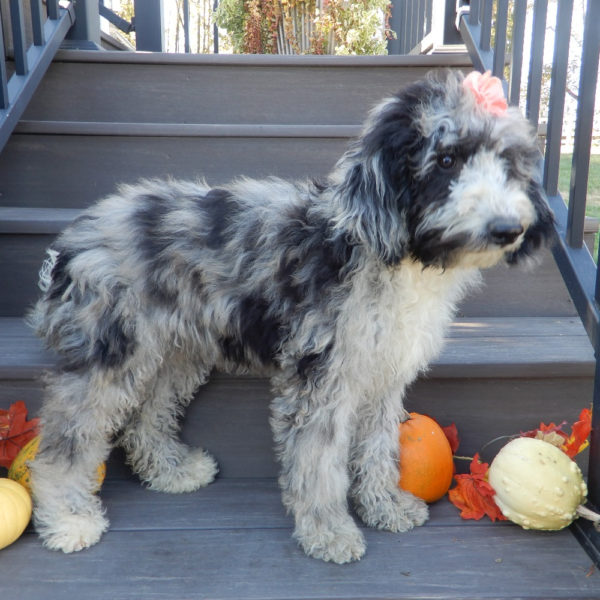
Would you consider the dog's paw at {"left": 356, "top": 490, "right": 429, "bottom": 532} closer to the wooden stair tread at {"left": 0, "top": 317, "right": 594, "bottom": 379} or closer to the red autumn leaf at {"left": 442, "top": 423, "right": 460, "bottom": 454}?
the red autumn leaf at {"left": 442, "top": 423, "right": 460, "bottom": 454}

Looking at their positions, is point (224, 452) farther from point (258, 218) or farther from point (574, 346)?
point (574, 346)

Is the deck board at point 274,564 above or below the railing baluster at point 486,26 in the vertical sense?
below

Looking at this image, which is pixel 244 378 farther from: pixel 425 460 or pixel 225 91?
pixel 225 91

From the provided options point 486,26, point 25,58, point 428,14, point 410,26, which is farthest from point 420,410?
point 410,26

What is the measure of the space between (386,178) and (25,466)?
66.9 inches

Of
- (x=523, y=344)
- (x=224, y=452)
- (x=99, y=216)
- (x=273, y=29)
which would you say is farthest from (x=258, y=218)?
(x=273, y=29)

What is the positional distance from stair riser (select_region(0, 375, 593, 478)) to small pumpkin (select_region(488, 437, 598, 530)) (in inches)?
12.9

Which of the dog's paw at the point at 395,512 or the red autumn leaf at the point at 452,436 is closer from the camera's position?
the dog's paw at the point at 395,512

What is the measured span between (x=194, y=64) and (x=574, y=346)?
2645mm

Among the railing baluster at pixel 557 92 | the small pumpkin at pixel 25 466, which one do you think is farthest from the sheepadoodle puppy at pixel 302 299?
the railing baluster at pixel 557 92

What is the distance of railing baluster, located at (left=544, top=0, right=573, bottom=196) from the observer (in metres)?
2.37

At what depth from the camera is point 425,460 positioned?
248 cm

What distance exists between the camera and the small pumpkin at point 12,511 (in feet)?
6.93

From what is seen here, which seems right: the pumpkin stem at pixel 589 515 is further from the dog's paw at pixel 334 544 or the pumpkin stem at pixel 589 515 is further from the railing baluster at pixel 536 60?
the railing baluster at pixel 536 60
